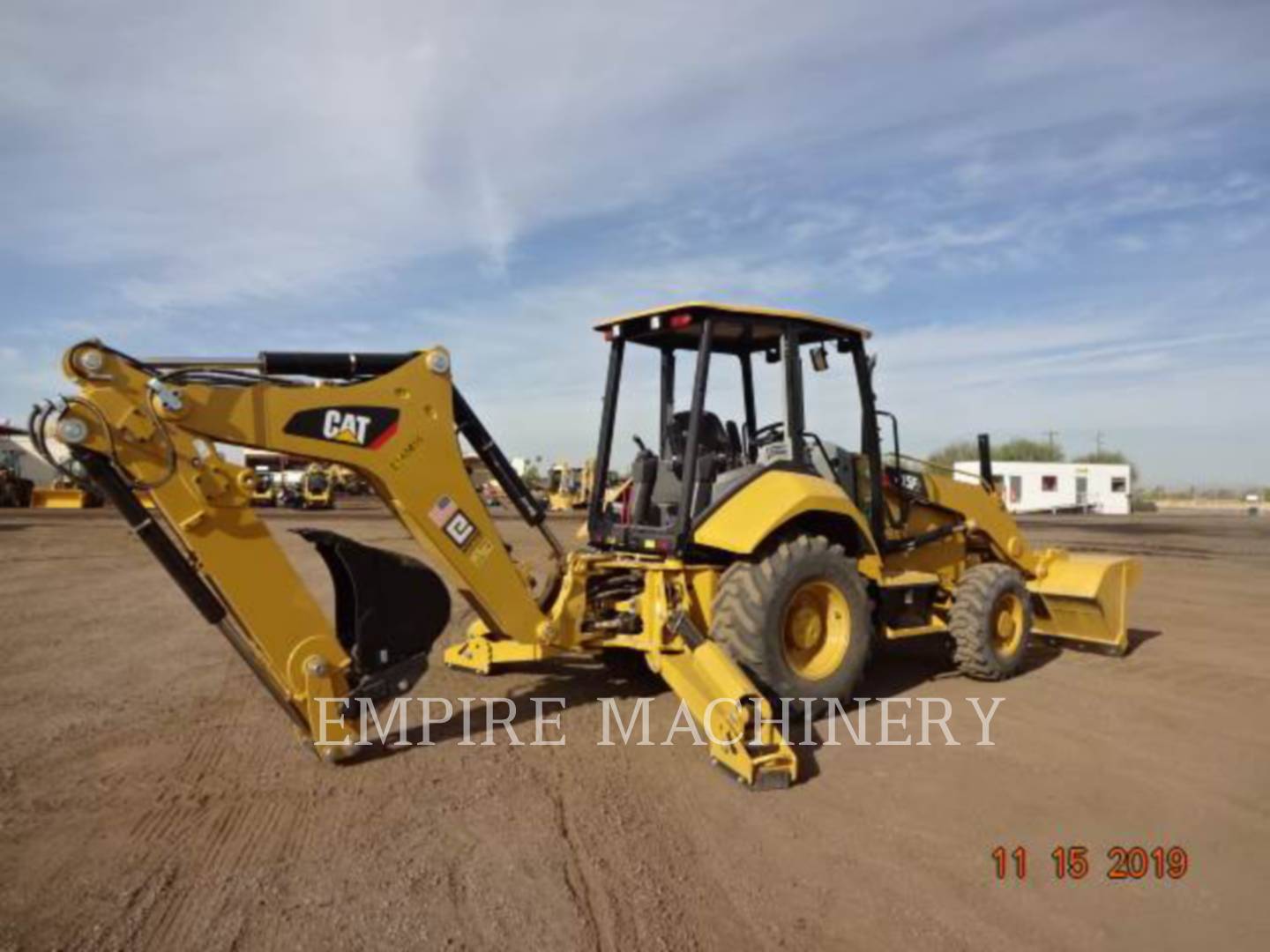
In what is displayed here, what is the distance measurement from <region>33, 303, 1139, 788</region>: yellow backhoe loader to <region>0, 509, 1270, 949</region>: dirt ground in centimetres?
48

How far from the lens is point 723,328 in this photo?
21.6ft

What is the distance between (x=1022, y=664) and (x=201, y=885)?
21.1 ft

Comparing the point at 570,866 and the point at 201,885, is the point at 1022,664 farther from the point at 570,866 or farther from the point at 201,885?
the point at 201,885

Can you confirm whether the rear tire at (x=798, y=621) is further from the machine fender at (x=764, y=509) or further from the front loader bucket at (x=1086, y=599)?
the front loader bucket at (x=1086, y=599)

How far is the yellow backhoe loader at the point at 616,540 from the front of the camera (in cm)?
463

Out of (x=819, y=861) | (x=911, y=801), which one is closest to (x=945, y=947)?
(x=819, y=861)

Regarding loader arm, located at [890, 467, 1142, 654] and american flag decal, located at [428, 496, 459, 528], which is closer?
american flag decal, located at [428, 496, 459, 528]

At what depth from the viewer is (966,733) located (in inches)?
226

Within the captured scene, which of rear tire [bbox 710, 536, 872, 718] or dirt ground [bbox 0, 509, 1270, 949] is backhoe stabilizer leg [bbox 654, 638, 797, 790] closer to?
dirt ground [bbox 0, 509, 1270, 949]

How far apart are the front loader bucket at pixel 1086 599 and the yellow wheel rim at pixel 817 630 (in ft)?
10.3

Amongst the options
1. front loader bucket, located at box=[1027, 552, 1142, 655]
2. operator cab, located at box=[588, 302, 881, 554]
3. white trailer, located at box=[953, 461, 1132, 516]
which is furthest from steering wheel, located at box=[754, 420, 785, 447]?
white trailer, located at box=[953, 461, 1132, 516]

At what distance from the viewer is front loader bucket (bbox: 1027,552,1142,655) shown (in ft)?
26.7
